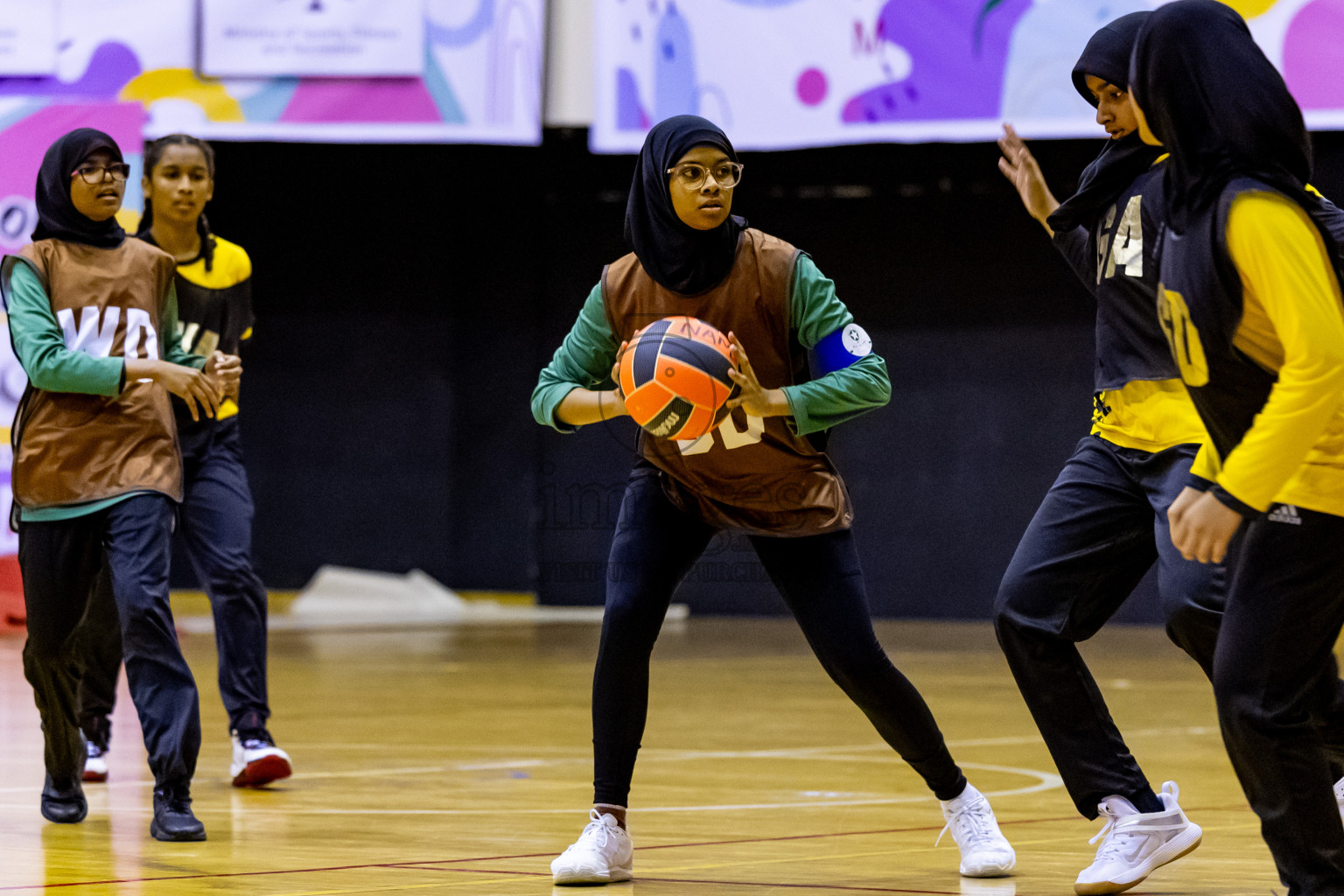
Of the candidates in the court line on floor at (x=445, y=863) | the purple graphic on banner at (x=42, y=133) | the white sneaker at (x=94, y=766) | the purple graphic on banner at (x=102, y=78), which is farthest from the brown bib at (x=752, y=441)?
the purple graphic on banner at (x=102, y=78)

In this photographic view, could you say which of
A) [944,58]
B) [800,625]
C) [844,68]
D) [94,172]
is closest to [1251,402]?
[800,625]

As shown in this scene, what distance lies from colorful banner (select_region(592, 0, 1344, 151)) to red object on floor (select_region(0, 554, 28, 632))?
501cm

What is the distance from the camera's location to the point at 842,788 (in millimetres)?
5945

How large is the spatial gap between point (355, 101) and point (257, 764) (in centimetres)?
680

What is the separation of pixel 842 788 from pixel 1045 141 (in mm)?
8343

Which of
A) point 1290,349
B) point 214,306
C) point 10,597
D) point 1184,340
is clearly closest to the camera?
point 1290,349

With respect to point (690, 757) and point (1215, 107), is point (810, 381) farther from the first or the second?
point (690, 757)

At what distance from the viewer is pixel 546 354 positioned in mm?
15148

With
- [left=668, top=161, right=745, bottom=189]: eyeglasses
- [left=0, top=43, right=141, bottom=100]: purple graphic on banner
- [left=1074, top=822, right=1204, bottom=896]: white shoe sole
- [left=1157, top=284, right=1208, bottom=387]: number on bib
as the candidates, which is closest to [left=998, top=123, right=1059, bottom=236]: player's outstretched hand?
[left=668, top=161, right=745, bottom=189]: eyeglasses

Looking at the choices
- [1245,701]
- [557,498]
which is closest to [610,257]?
[557,498]

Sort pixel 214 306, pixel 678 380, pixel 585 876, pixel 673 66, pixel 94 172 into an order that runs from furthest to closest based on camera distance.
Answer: pixel 673 66, pixel 214 306, pixel 94 172, pixel 585 876, pixel 678 380

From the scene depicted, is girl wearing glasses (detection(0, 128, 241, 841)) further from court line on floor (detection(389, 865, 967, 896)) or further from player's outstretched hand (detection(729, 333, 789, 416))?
player's outstretched hand (detection(729, 333, 789, 416))

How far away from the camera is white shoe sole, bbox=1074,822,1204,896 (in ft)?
13.2

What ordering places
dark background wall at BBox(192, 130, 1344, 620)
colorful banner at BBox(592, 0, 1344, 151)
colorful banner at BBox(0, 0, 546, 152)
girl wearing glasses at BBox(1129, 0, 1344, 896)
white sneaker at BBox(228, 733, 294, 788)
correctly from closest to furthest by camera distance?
girl wearing glasses at BBox(1129, 0, 1344, 896)
white sneaker at BBox(228, 733, 294, 788)
colorful banner at BBox(592, 0, 1344, 151)
colorful banner at BBox(0, 0, 546, 152)
dark background wall at BBox(192, 130, 1344, 620)
